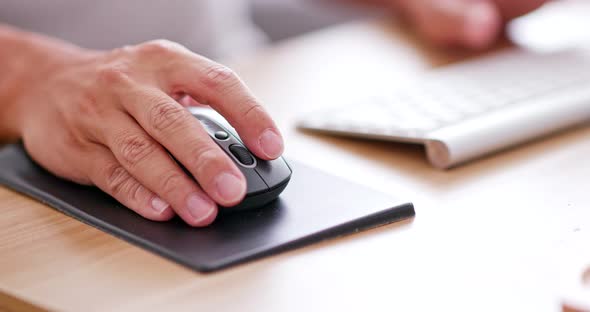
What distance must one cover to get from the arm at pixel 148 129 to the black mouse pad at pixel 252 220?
1cm

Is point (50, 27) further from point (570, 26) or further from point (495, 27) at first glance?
point (570, 26)

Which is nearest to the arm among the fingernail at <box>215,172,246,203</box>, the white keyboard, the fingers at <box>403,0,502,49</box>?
the fingernail at <box>215,172,246,203</box>

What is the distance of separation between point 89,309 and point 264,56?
0.67 metres

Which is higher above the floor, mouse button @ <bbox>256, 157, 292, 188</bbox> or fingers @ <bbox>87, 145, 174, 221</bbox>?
mouse button @ <bbox>256, 157, 292, 188</bbox>

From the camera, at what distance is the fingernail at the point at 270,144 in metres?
0.59

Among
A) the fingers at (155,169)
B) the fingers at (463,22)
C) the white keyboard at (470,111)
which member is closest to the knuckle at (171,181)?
the fingers at (155,169)

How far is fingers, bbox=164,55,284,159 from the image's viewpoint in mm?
589

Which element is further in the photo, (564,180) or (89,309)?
(564,180)

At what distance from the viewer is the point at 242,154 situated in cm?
58

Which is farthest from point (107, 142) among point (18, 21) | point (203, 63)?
point (18, 21)

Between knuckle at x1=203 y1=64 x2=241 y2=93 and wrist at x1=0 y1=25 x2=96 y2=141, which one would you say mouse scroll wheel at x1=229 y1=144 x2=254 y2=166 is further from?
wrist at x1=0 y1=25 x2=96 y2=141

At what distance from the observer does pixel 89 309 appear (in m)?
0.46

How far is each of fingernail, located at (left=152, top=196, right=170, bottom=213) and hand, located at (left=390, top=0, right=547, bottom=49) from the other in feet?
2.08

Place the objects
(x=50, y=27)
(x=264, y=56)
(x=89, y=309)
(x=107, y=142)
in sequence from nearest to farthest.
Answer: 1. (x=89, y=309)
2. (x=107, y=142)
3. (x=264, y=56)
4. (x=50, y=27)
